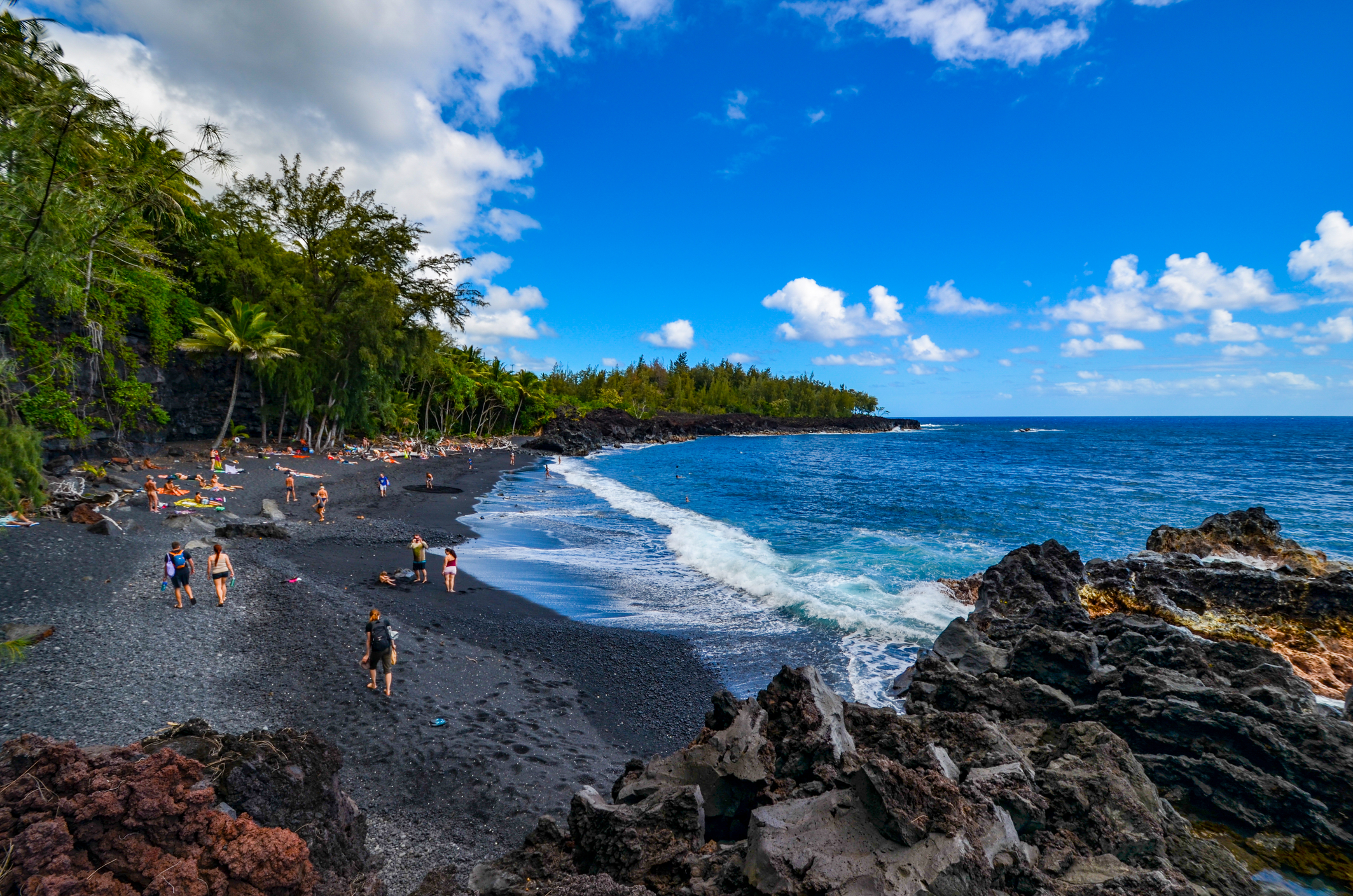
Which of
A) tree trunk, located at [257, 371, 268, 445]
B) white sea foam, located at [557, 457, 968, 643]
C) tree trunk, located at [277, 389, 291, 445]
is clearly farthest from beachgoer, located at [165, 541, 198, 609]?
tree trunk, located at [277, 389, 291, 445]

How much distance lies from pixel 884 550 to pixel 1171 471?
46.9 meters

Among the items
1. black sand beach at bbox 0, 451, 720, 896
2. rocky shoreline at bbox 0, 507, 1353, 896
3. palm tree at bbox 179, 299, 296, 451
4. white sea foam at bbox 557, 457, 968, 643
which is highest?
palm tree at bbox 179, 299, 296, 451

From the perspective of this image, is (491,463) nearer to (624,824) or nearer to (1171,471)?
(624,824)

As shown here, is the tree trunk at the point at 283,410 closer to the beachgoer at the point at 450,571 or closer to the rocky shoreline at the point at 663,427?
the beachgoer at the point at 450,571

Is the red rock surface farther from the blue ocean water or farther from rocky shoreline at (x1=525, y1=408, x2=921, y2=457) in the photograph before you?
rocky shoreline at (x1=525, y1=408, x2=921, y2=457)

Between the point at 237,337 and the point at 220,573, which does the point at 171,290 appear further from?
the point at 220,573

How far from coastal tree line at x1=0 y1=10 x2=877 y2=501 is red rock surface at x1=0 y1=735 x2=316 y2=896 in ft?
11.6

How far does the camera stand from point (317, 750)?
5.33 metres

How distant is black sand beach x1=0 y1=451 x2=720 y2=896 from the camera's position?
7.00 metres

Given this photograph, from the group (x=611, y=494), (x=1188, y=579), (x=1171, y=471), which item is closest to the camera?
→ (x=1188, y=579)

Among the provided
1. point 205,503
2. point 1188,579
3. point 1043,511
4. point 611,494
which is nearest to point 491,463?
point 611,494

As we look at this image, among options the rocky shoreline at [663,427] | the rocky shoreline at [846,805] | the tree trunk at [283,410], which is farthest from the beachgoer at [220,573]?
the rocky shoreline at [663,427]

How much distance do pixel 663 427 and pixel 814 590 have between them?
276ft

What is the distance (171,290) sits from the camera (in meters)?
28.8
